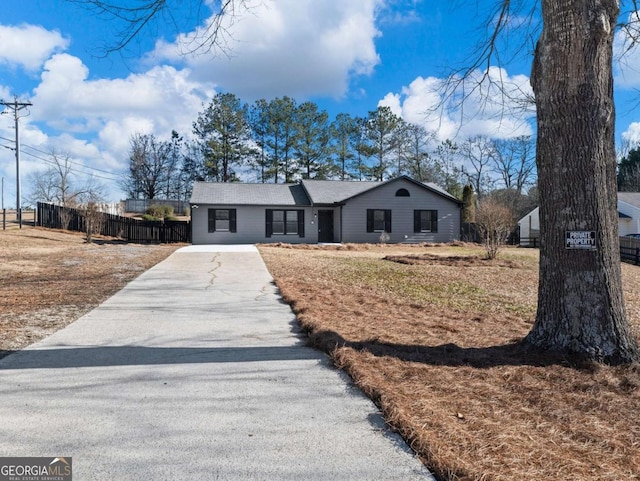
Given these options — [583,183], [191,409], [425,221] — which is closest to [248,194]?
[425,221]

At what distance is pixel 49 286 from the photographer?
28.5 ft

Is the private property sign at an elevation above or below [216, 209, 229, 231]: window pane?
below

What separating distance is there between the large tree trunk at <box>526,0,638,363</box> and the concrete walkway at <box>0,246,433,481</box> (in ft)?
7.55

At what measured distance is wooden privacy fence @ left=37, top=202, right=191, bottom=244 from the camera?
26.2 meters

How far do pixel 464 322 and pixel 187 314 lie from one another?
158 inches

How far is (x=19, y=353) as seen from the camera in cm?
439

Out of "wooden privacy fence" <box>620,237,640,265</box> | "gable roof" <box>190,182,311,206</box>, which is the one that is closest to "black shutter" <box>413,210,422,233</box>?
"gable roof" <box>190,182,311,206</box>

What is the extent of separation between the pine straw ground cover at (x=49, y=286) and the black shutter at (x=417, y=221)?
17368mm

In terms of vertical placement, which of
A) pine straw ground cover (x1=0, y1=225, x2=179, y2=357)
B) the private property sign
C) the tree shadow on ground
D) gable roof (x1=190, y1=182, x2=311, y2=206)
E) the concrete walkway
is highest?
gable roof (x1=190, y1=182, x2=311, y2=206)

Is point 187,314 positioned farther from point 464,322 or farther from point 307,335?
point 464,322

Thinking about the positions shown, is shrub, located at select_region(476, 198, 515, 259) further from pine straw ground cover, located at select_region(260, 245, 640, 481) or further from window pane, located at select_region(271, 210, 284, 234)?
window pane, located at select_region(271, 210, 284, 234)

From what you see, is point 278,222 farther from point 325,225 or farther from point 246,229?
point 325,225

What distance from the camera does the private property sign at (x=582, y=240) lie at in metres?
4.09

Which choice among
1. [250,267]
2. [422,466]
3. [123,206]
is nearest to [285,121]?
[123,206]
